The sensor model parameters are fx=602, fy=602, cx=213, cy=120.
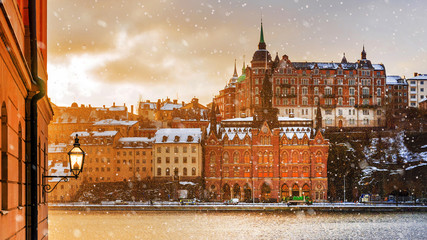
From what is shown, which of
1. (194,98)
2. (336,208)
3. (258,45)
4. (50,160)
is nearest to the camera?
(336,208)

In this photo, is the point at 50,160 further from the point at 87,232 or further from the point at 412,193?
the point at 412,193

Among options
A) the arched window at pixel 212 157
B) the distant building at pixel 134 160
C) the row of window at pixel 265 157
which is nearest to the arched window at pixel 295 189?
the row of window at pixel 265 157

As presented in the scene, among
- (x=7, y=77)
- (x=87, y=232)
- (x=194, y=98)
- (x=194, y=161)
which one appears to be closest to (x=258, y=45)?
(x=194, y=98)

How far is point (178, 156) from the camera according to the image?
99.1 metres

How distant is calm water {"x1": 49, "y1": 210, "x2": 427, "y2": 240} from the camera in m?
60.3

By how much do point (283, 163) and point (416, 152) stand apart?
84.5ft

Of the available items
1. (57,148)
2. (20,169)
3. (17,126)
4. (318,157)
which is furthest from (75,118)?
(17,126)

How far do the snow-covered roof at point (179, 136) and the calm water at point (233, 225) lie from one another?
19.4m

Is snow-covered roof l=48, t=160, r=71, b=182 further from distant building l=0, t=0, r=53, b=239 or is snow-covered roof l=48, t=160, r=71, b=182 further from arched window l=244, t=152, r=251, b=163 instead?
distant building l=0, t=0, r=53, b=239

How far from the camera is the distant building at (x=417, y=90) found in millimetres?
140375

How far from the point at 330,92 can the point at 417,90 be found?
3619 centimetres

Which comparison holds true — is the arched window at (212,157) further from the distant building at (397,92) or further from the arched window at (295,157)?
the distant building at (397,92)

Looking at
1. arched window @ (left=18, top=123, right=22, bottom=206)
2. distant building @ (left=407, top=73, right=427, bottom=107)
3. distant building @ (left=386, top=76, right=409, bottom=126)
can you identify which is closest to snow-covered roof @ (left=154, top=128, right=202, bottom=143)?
distant building @ (left=386, top=76, right=409, bottom=126)

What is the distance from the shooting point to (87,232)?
6256 cm
